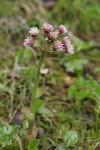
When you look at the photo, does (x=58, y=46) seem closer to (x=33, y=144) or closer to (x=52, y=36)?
(x=52, y=36)

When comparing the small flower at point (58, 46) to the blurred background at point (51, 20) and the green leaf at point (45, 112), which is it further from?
the blurred background at point (51, 20)

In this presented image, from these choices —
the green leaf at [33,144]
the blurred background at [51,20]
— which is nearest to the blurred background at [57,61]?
the blurred background at [51,20]

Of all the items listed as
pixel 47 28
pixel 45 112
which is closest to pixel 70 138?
pixel 45 112

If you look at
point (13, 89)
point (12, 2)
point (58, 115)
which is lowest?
point (58, 115)

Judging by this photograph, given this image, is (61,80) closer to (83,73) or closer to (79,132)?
(83,73)

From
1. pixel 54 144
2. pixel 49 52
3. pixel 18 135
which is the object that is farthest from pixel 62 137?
pixel 49 52
